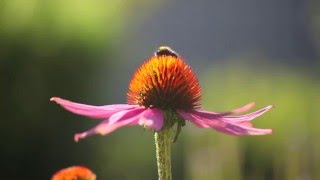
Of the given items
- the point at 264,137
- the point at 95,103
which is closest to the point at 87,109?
the point at 264,137

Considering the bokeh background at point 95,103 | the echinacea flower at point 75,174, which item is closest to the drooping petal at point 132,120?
the echinacea flower at point 75,174

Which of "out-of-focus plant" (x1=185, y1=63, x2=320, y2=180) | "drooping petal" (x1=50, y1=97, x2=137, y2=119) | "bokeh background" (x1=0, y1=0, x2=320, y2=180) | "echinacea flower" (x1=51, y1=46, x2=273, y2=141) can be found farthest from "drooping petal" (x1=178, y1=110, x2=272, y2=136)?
"bokeh background" (x1=0, y1=0, x2=320, y2=180)

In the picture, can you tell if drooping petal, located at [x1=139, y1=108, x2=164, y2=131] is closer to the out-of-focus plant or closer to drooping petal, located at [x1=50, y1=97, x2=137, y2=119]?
drooping petal, located at [x1=50, y1=97, x2=137, y2=119]

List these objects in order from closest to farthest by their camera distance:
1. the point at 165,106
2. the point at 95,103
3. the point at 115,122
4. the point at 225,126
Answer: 1. the point at 115,122
2. the point at 225,126
3. the point at 165,106
4. the point at 95,103

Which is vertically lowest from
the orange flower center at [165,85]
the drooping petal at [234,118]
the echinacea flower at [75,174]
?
the echinacea flower at [75,174]

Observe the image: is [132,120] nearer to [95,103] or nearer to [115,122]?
[115,122]

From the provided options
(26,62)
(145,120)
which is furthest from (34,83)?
(145,120)

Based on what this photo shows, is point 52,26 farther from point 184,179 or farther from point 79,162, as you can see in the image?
point 184,179

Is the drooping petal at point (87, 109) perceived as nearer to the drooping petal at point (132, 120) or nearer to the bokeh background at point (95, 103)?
the drooping petal at point (132, 120)
